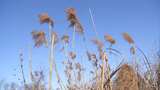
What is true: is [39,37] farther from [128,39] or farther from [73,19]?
[128,39]

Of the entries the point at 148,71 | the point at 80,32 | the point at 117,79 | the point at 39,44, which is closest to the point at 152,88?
the point at 148,71

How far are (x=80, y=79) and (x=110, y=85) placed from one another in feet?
3.08

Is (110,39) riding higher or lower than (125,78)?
higher

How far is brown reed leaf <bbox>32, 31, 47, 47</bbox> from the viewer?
10.7ft

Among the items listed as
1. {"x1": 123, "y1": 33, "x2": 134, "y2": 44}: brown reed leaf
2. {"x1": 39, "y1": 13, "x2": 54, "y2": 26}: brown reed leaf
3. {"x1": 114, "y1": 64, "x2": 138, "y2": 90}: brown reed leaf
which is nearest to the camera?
{"x1": 114, "y1": 64, "x2": 138, "y2": 90}: brown reed leaf

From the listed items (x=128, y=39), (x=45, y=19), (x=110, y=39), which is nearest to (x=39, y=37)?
(x=45, y=19)

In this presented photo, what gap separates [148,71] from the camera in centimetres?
361

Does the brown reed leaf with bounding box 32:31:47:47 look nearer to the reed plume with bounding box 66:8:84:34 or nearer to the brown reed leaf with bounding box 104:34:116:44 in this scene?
the reed plume with bounding box 66:8:84:34

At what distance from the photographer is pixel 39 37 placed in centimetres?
326

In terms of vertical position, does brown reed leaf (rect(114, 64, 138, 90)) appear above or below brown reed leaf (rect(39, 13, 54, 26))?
below

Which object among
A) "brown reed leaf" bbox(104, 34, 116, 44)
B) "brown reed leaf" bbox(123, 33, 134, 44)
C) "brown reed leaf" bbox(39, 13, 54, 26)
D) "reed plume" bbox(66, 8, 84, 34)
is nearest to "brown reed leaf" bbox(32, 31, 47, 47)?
"brown reed leaf" bbox(39, 13, 54, 26)

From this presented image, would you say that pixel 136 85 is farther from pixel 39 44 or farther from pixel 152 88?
pixel 39 44

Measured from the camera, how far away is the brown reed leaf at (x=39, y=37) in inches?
128

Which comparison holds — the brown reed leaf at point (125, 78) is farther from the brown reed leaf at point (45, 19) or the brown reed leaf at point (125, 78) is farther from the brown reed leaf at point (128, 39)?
the brown reed leaf at point (45, 19)
